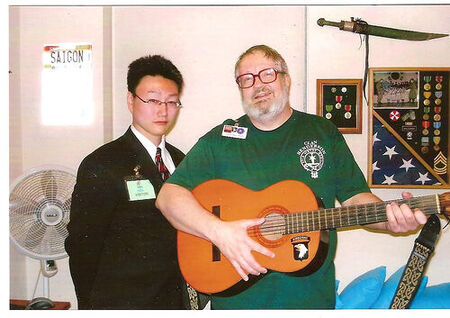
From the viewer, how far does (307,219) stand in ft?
5.37

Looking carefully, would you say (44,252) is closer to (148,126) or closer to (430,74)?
(148,126)

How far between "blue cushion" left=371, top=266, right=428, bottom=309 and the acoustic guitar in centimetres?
36

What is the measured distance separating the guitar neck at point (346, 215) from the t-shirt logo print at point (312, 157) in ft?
0.55

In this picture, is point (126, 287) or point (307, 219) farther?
point (126, 287)

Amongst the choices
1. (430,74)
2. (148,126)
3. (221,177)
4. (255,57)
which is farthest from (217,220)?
(430,74)

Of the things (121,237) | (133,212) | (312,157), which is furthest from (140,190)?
(312,157)

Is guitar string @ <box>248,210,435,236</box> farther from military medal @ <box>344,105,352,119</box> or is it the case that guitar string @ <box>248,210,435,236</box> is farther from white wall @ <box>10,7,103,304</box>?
white wall @ <box>10,7,103,304</box>

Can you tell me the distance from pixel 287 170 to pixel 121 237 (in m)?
0.73

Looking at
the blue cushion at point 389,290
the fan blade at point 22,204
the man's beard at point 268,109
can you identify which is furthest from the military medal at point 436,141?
the fan blade at point 22,204

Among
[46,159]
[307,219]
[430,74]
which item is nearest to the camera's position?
[307,219]

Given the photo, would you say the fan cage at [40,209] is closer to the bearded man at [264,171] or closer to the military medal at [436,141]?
the bearded man at [264,171]

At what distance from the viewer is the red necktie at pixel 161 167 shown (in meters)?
1.80

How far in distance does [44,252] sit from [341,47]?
4.85ft

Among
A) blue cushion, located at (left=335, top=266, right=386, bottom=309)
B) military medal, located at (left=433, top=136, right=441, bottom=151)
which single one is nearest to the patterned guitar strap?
blue cushion, located at (left=335, top=266, right=386, bottom=309)
